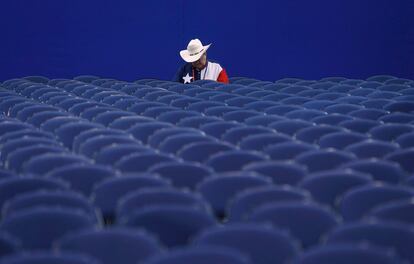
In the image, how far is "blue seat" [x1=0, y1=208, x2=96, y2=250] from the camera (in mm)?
4445

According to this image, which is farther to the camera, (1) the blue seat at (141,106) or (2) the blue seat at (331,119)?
(1) the blue seat at (141,106)

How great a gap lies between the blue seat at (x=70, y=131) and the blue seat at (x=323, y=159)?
248 cm

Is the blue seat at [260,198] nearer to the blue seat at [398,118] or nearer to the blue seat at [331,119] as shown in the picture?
the blue seat at [331,119]

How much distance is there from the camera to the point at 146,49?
14.3 metres

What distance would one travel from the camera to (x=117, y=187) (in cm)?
532

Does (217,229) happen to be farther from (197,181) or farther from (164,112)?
(164,112)

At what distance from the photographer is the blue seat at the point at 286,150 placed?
650 centimetres

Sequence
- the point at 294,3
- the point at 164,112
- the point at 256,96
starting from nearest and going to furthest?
the point at 164,112
the point at 256,96
the point at 294,3

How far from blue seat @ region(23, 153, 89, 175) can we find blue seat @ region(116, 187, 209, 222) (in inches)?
49.4

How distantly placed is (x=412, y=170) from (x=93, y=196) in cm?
257

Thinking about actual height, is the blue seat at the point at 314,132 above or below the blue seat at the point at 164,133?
above

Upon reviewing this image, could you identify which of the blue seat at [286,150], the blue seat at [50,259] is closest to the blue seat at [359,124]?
the blue seat at [286,150]

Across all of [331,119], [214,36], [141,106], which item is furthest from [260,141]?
[214,36]

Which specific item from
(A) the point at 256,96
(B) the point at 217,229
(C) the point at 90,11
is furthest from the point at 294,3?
(B) the point at 217,229
